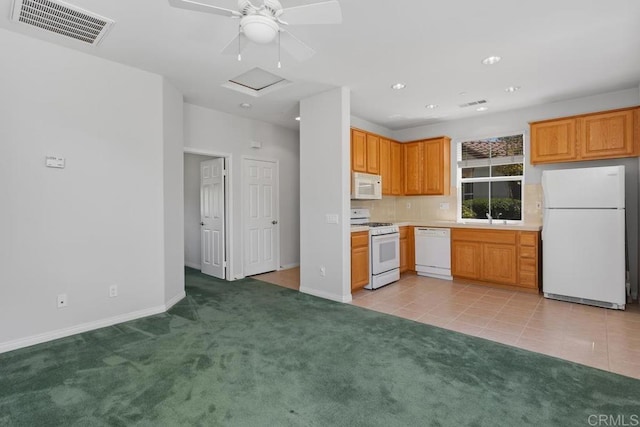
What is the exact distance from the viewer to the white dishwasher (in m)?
5.12

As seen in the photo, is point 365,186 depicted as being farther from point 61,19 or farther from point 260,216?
point 61,19

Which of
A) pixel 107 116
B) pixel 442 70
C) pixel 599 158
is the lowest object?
pixel 599 158

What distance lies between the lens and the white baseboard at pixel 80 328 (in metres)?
2.73

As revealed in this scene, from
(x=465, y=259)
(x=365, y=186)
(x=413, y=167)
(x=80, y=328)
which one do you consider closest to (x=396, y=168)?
(x=413, y=167)

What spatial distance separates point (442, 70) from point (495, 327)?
2799mm

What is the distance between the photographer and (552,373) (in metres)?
2.31

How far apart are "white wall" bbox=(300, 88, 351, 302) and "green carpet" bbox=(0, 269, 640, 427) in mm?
1008

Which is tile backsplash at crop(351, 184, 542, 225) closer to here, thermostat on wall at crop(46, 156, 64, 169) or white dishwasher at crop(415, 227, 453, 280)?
white dishwasher at crop(415, 227, 453, 280)

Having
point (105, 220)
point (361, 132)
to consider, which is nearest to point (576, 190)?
point (361, 132)

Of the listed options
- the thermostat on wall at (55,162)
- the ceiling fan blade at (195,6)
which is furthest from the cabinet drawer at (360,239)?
the thermostat on wall at (55,162)

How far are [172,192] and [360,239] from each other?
2.53m

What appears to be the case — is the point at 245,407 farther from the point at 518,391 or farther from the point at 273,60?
the point at 273,60

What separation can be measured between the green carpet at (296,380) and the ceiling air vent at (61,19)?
8.96ft

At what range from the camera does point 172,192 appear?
392 cm
